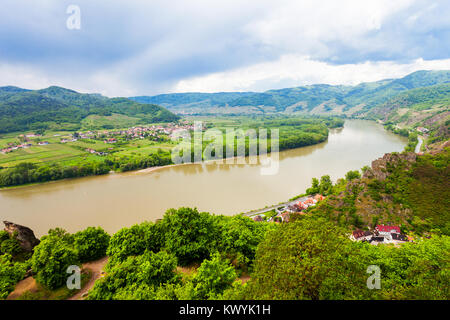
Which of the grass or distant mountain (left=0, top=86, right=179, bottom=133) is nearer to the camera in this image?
the grass

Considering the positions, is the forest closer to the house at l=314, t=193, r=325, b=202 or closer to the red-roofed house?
the red-roofed house

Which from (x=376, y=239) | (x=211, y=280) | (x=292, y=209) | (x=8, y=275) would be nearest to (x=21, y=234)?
(x=8, y=275)

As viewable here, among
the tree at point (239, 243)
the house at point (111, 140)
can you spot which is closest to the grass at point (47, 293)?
the tree at point (239, 243)

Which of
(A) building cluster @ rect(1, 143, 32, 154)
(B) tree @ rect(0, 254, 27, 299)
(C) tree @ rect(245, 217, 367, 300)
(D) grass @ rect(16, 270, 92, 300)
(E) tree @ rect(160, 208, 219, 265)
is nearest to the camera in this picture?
(C) tree @ rect(245, 217, 367, 300)

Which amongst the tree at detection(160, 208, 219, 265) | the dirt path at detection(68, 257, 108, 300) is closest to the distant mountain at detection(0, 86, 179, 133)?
the dirt path at detection(68, 257, 108, 300)

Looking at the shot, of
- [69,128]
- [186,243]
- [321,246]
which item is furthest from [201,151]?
[69,128]
